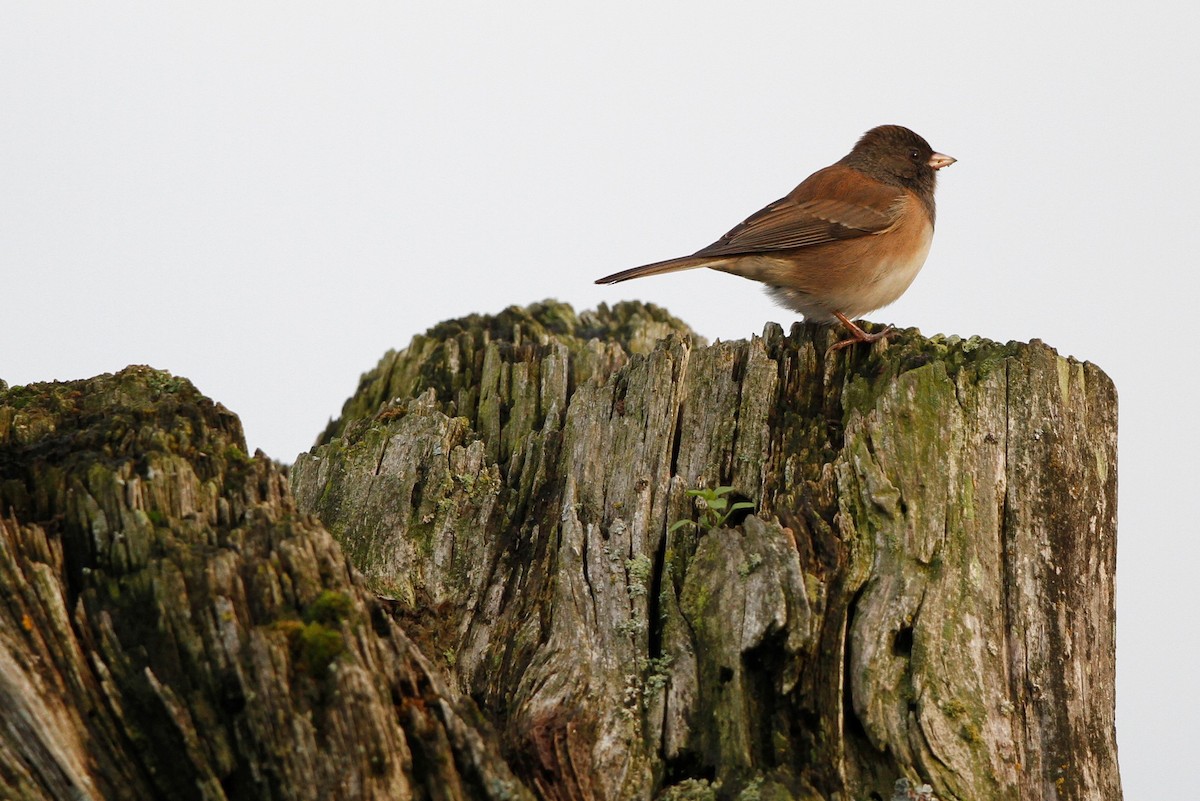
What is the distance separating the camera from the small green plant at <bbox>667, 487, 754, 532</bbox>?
480 cm

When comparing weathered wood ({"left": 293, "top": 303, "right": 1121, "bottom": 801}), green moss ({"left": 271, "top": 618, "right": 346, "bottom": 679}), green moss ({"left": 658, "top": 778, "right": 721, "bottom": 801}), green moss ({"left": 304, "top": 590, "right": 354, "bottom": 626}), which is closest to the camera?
green moss ({"left": 271, "top": 618, "right": 346, "bottom": 679})

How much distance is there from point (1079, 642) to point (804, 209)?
397cm

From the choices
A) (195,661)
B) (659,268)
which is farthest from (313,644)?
(659,268)

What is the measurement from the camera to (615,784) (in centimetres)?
397

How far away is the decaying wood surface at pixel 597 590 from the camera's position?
129 inches

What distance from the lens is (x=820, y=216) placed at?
7844mm

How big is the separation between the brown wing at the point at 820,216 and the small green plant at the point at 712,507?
2.77 metres

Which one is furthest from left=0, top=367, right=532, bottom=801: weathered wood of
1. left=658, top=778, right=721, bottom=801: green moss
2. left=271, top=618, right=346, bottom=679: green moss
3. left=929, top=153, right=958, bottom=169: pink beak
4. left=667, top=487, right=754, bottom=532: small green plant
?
left=929, top=153, right=958, bottom=169: pink beak

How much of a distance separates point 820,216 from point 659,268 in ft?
4.45

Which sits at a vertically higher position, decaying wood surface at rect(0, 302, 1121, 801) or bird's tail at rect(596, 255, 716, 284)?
bird's tail at rect(596, 255, 716, 284)

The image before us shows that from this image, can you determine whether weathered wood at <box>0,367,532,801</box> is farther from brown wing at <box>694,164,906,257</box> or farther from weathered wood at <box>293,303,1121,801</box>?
brown wing at <box>694,164,906,257</box>

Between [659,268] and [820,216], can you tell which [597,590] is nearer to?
[659,268]

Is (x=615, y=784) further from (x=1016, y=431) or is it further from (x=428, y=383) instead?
(x=428, y=383)

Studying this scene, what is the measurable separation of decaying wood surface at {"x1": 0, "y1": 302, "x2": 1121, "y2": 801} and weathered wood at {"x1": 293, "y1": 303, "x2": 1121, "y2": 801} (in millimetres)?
13
